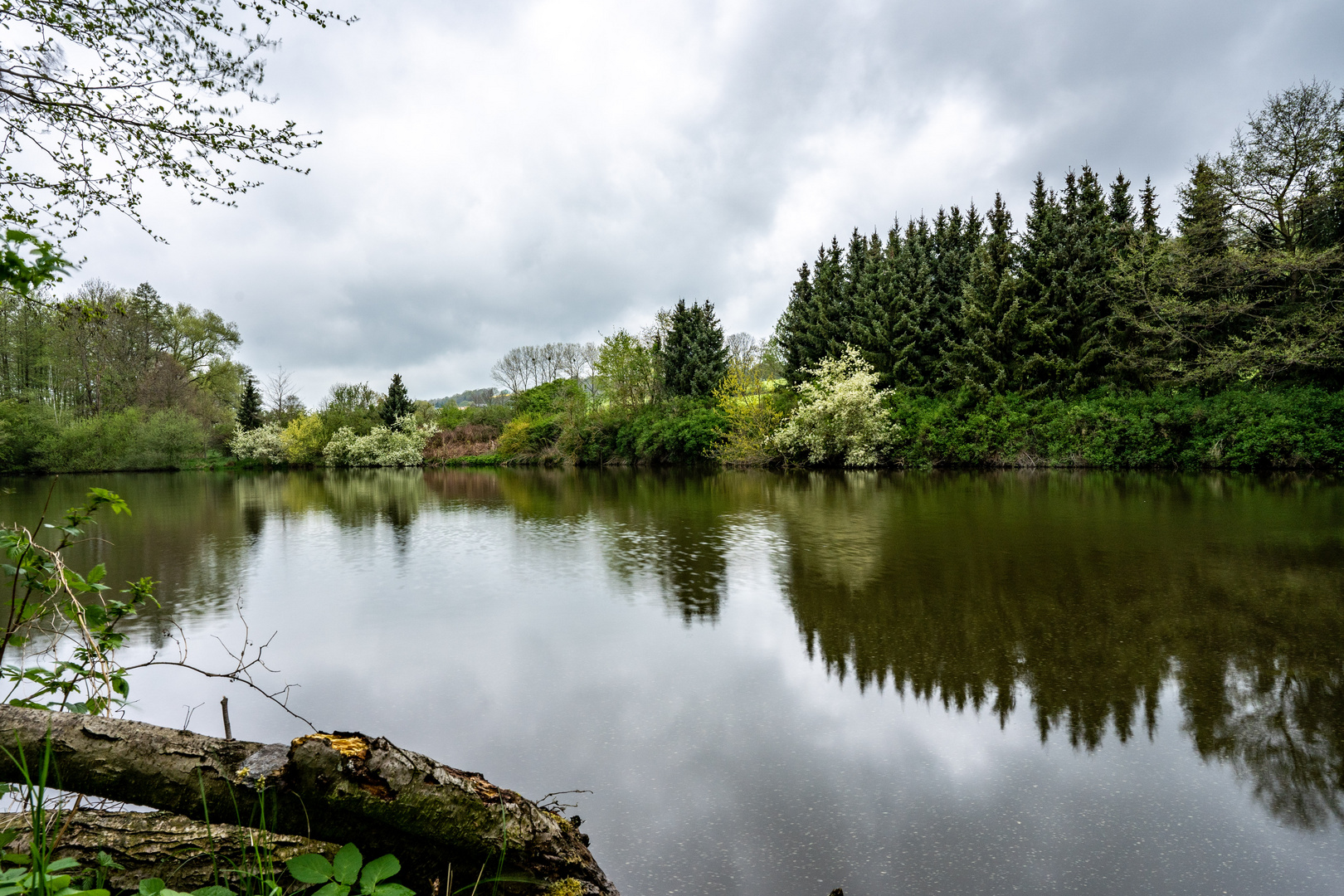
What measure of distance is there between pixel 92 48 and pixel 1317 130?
96.0 feet

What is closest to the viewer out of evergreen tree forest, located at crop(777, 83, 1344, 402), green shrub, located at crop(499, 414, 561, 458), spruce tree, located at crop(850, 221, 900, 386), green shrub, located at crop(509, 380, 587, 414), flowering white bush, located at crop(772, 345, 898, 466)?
evergreen tree forest, located at crop(777, 83, 1344, 402)

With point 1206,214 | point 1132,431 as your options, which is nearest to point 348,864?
point 1132,431

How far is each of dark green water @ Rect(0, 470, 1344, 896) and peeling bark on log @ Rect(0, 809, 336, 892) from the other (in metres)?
1.28

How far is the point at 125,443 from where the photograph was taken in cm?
3922

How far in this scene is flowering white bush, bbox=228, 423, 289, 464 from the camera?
1874 inches

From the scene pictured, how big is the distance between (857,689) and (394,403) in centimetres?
4996

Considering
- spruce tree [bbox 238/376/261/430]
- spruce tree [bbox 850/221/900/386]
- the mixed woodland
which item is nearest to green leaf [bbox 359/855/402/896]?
the mixed woodland

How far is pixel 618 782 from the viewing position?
10.0ft

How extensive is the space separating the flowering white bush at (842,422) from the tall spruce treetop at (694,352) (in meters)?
8.05

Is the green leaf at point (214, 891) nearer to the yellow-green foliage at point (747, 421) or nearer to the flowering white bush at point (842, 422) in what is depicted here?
the flowering white bush at point (842, 422)

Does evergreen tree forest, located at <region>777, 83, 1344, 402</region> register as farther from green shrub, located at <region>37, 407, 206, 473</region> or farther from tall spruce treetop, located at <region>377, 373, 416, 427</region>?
green shrub, located at <region>37, 407, 206, 473</region>

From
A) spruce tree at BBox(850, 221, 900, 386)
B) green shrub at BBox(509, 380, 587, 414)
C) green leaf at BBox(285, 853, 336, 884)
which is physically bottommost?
green leaf at BBox(285, 853, 336, 884)

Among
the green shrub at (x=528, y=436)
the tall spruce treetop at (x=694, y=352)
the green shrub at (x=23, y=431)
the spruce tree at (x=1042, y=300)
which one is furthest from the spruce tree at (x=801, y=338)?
the green shrub at (x=23, y=431)

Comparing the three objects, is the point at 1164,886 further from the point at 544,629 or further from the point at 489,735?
the point at 544,629
